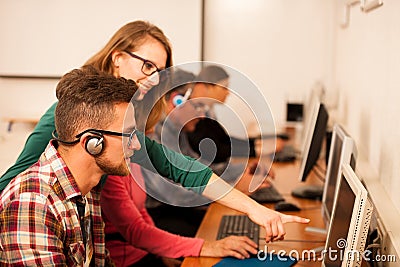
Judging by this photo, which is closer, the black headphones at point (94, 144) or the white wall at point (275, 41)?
the black headphones at point (94, 144)

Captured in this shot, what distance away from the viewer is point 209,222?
2.30 meters

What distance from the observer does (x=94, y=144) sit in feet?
4.61

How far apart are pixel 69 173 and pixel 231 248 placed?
0.63 meters

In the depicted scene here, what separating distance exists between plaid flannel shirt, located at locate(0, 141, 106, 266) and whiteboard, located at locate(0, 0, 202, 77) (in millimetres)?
3378

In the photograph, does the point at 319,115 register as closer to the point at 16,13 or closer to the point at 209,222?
the point at 209,222

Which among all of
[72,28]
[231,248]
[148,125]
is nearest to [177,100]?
[148,125]

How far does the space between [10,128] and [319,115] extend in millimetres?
3338

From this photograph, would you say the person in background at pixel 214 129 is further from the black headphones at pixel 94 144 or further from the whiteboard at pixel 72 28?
the black headphones at pixel 94 144

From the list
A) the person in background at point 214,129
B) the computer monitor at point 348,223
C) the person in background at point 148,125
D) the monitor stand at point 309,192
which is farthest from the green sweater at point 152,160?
the person in background at point 214,129

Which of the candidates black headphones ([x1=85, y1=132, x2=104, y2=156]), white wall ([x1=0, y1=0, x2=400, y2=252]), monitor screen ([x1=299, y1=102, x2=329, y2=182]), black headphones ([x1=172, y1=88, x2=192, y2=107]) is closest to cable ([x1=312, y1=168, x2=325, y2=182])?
monitor screen ([x1=299, y1=102, x2=329, y2=182])

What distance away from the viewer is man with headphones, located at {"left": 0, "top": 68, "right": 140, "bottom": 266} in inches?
52.4

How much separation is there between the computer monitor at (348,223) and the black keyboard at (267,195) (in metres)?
0.98

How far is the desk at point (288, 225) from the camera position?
1.81 meters

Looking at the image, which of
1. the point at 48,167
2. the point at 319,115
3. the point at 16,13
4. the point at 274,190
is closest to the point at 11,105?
the point at 16,13
